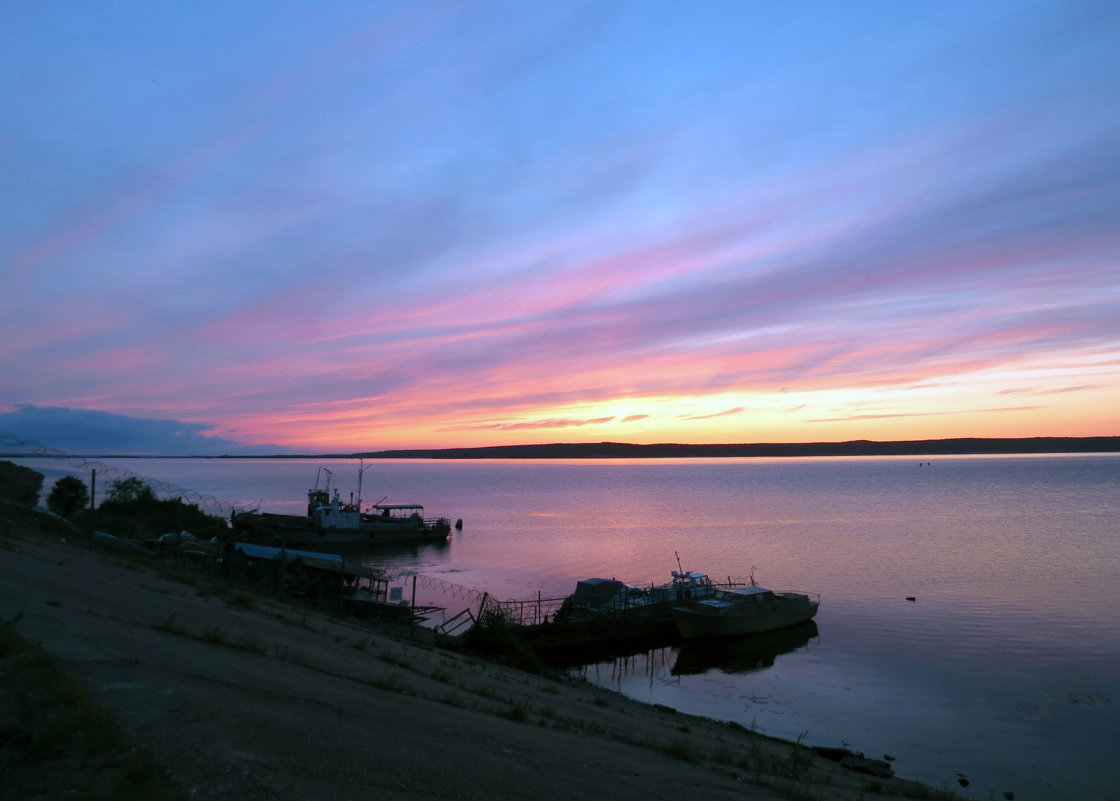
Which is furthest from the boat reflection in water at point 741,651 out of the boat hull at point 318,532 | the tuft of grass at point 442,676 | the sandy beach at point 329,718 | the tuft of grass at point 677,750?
the boat hull at point 318,532

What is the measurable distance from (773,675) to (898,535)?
160ft

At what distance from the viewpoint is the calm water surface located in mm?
21453

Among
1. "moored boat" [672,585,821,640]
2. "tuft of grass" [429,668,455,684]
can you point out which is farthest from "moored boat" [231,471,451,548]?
"tuft of grass" [429,668,455,684]

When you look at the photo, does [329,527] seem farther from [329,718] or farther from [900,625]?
[329,718]

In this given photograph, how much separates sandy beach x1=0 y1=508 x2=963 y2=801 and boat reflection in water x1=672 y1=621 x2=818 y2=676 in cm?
1137

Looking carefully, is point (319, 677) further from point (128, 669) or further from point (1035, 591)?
point (1035, 591)

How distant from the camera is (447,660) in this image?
20734 mm

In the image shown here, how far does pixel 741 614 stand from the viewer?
3569 centimetres

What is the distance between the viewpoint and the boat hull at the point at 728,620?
35031 millimetres

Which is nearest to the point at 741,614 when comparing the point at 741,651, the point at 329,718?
the point at 741,651

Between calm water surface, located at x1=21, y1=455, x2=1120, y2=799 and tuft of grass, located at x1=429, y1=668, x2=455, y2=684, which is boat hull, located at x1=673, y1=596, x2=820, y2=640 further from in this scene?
tuft of grass, located at x1=429, y1=668, x2=455, y2=684

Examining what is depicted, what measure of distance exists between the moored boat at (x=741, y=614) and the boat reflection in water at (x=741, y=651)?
376 millimetres

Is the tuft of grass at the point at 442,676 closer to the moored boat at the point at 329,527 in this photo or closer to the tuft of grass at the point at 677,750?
the tuft of grass at the point at 677,750

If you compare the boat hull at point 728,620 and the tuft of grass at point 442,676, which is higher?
the tuft of grass at point 442,676
